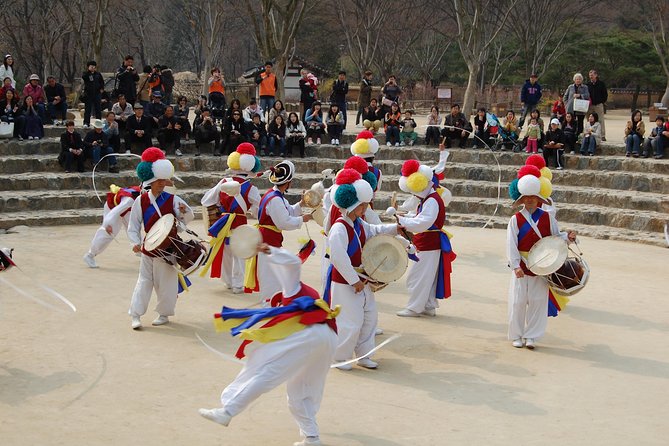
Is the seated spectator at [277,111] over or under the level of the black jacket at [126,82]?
under

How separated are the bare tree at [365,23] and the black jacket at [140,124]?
15.8 m

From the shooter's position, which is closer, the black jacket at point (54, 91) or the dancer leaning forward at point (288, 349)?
the dancer leaning forward at point (288, 349)

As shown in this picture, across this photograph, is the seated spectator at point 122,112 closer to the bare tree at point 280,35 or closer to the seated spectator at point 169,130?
the seated spectator at point 169,130

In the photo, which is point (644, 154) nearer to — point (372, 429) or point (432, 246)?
point (432, 246)

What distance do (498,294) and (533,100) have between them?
1095cm

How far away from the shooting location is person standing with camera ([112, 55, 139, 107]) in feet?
65.8

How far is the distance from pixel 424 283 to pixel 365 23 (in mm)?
24616

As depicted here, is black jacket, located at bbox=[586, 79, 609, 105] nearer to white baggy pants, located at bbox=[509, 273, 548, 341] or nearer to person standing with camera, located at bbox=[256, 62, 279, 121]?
person standing with camera, located at bbox=[256, 62, 279, 121]

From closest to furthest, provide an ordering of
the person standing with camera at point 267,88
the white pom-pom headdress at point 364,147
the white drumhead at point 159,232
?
the white drumhead at point 159,232
the white pom-pom headdress at point 364,147
the person standing with camera at point 267,88

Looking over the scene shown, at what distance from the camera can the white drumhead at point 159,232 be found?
8656mm

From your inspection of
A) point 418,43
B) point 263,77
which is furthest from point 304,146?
point 418,43

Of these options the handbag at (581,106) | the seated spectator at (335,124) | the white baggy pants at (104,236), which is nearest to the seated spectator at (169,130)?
the seated spectator at (335,124)

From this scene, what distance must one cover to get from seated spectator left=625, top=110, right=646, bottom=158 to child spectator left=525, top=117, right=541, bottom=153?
1775 millimetres

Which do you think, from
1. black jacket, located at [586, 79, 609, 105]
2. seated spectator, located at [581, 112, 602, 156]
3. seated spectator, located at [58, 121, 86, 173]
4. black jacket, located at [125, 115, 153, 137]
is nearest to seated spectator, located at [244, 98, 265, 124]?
black jacket, located at [125, 115, 153, 137]
